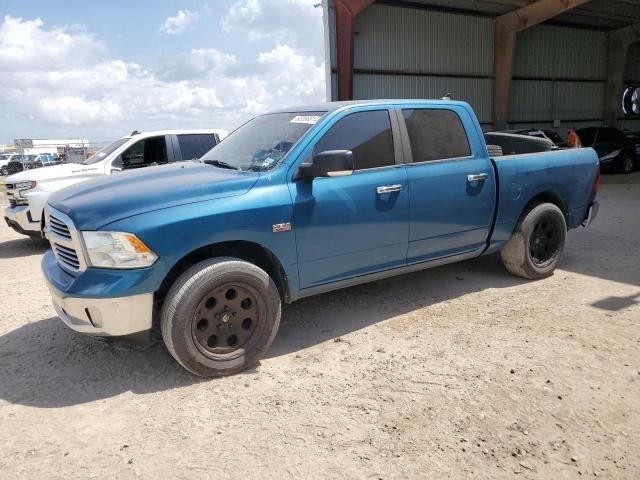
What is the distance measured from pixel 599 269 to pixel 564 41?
2162 centimetres

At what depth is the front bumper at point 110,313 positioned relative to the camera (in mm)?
3012

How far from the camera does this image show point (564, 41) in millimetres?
23141

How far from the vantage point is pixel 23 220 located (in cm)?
740

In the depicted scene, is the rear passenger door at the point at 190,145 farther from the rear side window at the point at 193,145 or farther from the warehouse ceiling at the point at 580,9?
the warehouse ceiling at the point at 580,9

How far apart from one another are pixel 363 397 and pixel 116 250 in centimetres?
175

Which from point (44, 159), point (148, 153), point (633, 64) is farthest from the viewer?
point (44, 159)

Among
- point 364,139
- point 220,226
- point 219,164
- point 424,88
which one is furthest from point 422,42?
point 220,226

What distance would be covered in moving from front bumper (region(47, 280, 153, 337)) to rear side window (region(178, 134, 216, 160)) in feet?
18.3

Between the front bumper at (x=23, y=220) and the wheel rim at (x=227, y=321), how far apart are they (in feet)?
17.7

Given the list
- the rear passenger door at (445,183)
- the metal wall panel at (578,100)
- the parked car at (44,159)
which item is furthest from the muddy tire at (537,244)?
the parked car at (44,159)

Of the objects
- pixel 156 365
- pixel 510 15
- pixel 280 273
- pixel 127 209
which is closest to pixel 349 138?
pixel 280 273

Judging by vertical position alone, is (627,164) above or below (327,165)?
below

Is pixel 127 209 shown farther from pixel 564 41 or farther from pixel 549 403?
pixel 564 41

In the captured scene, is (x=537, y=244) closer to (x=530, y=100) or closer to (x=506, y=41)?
(x=506, y=41)
